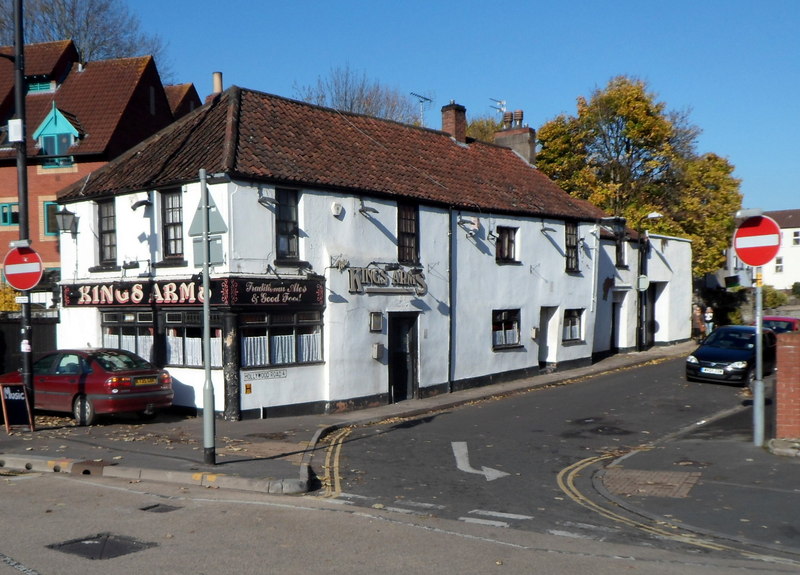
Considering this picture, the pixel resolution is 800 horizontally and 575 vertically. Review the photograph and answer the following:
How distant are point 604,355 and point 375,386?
1395 cm

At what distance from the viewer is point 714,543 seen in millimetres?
8789

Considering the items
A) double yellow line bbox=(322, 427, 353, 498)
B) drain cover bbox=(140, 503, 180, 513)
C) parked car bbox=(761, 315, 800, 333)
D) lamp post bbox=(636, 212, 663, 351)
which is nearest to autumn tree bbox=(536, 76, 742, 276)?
lamp post bbox=(636, 212, 663, 351)

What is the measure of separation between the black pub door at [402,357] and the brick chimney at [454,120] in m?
8.81

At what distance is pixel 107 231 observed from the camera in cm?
2084

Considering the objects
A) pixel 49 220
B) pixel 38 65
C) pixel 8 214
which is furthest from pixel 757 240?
pixel 38 65

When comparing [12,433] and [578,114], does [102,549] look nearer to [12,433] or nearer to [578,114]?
[12,433]

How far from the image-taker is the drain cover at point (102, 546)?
26.2ft

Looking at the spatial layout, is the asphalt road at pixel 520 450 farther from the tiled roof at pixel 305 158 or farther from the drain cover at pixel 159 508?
the tiled roof at pixel 305 158

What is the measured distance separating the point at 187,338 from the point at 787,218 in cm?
7384

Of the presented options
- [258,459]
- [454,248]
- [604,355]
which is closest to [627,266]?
[604,355]

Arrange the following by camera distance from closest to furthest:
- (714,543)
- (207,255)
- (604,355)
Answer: (714,543)
(207,255)
(604,355)

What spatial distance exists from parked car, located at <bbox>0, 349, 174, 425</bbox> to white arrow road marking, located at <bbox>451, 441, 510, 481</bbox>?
21.2 feet

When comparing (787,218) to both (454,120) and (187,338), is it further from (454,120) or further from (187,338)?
(187,338)

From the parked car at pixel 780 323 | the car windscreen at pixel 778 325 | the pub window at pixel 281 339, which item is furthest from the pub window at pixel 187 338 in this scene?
the car windscreen at pixel 778 325
